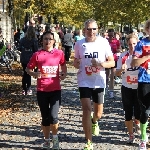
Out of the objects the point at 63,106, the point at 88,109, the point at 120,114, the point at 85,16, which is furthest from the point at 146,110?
the point at 85,16

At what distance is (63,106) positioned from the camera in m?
10.2

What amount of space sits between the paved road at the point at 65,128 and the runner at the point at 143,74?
0.66 metres

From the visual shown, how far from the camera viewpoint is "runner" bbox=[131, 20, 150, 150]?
5.86 m

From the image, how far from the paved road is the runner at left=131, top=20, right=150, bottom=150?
0.66 meters

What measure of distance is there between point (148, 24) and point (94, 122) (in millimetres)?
2180

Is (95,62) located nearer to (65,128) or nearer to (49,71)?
(49,71)

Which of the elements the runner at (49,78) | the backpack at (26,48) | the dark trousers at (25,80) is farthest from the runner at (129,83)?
the dark trousers at (25,80)

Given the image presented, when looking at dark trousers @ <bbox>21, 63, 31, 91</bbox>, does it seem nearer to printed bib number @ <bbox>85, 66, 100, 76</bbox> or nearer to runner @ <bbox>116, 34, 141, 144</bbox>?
runner @ <bbox>116, 34, 141, 144</bbox>

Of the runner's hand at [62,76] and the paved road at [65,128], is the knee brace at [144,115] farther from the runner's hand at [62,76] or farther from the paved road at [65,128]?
the runner's hand at [62,76]

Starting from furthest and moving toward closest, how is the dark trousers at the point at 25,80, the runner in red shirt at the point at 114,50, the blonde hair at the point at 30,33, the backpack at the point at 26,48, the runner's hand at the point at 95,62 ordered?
1. the dark trousers at the point at 25,80
2. the runner in red shirt at the point at 114,50
3. the backpack at the point at 26,48
4. the blonde hair at the point at 30,33
5. the runner's hand at the point at 95,62

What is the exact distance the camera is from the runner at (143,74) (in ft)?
19.2

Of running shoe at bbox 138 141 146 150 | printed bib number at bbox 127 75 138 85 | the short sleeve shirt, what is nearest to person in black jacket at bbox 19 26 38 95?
printed bib number at bbox 127 75 138 85

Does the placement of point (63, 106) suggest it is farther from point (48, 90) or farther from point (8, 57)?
point (8, 57)

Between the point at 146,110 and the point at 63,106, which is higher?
the point at 146,110
